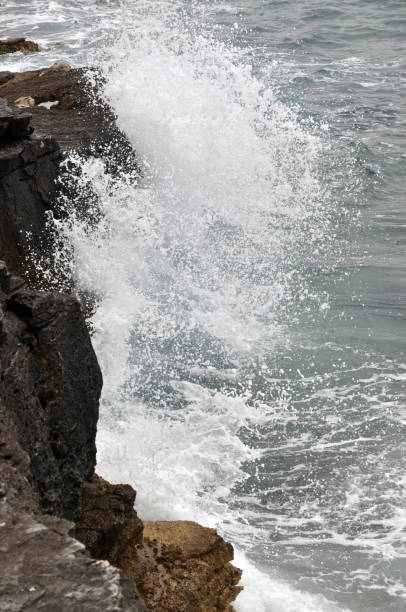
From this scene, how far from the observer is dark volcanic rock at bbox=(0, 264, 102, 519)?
10.7 ft

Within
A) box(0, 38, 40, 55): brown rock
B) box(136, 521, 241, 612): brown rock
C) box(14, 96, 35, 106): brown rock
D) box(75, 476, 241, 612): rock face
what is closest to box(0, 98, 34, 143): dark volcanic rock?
box(14, 96, 35, 106): brown rock

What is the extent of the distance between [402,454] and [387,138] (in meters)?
8.51

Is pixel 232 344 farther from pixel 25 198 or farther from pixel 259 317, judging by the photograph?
pixel 25 198

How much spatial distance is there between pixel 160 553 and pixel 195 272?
4.85 metres

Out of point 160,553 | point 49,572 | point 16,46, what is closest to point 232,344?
point 160,553

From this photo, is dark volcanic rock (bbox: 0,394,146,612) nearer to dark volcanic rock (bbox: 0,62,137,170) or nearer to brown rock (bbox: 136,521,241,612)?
brown rock (bbox: 136,521,241,612)

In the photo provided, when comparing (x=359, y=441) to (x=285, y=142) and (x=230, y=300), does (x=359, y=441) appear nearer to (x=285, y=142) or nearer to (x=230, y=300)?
(x=230, y=300)

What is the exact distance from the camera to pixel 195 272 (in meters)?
8.64

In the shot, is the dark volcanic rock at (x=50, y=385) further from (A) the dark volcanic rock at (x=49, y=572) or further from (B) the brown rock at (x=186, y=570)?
(A) the dark volcanic rock at (x=49, y=572)

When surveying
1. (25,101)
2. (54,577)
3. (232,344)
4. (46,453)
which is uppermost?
(25,101)

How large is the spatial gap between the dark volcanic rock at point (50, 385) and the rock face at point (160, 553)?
215mm

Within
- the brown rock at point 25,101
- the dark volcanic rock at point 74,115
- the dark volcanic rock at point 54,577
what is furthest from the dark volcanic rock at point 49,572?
the brown rock at point 25,101

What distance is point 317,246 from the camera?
372 inches

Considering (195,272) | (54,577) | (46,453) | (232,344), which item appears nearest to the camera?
(54,577)
